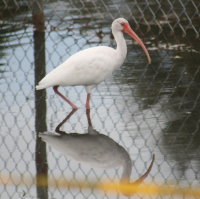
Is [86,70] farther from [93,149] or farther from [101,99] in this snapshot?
[93,149]

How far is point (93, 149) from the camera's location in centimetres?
829

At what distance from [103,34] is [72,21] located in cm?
100

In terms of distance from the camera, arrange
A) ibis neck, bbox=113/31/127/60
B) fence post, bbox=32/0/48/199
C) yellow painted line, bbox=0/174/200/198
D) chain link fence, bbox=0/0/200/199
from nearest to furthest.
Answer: yellow painted line, bbox=0/174/200/198 → fence post, bbox=32/0/48/199 → chain link fence, bbox=0/0/200/199 → ibis neck, bbox=113/31/127/60

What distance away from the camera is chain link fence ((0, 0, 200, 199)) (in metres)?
7.73

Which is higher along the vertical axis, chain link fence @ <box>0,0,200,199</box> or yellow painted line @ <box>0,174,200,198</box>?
yellow painted line @ <box>0,174,200,198</box>

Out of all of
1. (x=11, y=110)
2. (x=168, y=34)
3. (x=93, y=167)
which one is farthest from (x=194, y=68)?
(x=93, y=167)

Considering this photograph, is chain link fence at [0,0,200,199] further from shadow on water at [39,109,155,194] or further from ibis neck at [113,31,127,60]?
ibis neck at [113,31,127,60]

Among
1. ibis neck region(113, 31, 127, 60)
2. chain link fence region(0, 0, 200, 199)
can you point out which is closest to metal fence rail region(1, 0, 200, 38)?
chain link fence region(0, 0, 200, 199)

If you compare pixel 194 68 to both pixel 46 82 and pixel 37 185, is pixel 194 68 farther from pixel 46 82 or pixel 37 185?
pixel 37 185

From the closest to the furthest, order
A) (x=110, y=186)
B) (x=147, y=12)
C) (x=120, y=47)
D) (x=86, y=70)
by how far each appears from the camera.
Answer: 1. (x=110, y=186)
2. (x=86, y=70)
3. (x=120, y=47)
4. (x=147, y=12)

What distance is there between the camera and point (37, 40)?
12.2 m

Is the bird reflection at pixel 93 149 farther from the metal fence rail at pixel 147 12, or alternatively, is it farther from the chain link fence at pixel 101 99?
the metal fence rail at pixel 147 12

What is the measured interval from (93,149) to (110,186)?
1.01m

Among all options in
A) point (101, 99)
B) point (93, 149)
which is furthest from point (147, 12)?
point (93, 149)
